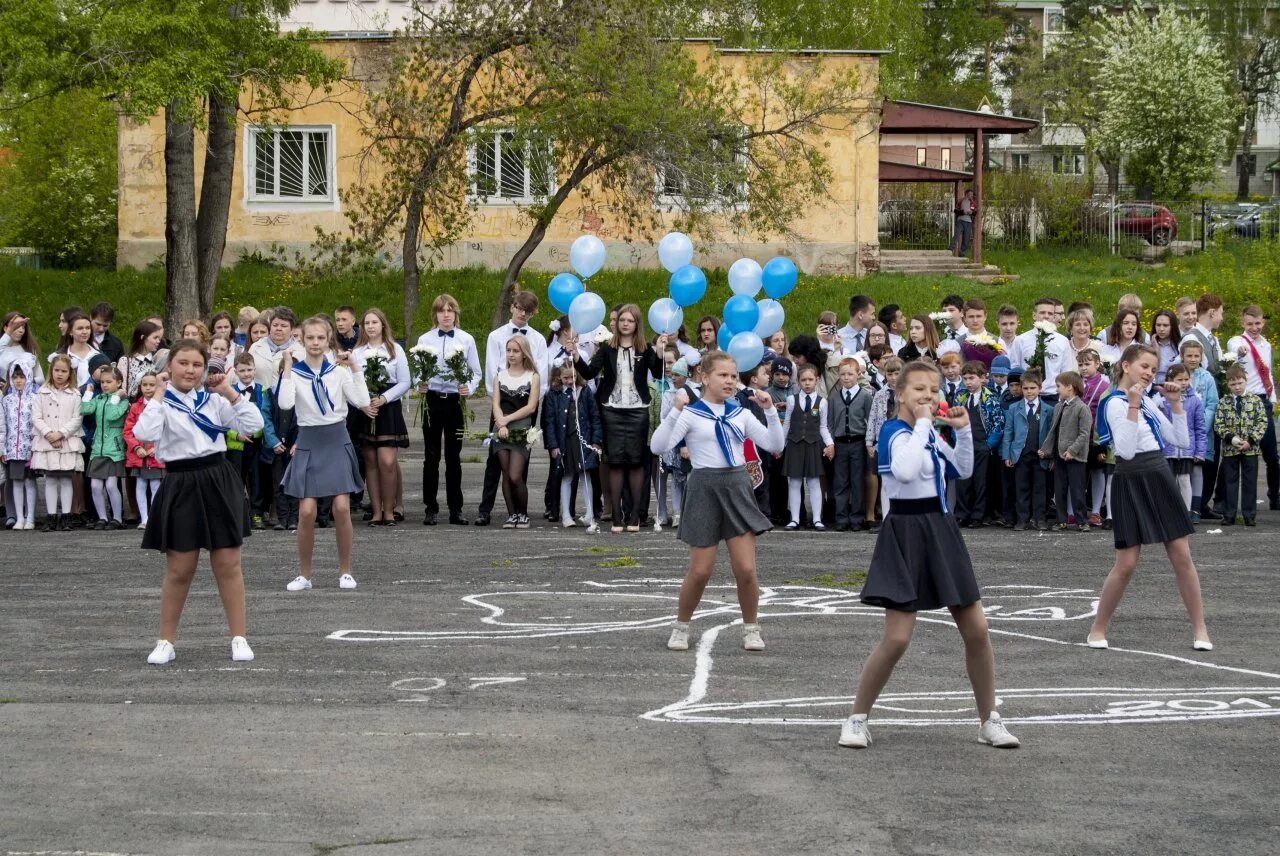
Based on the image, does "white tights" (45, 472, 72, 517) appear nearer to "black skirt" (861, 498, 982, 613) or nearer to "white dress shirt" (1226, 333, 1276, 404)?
"black skirt" (861, 498, 982, 613)

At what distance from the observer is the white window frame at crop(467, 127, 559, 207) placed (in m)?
28.2

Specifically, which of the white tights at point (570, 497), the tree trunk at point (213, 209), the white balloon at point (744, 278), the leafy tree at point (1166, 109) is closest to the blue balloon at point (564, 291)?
the white tights at point (570, 497)

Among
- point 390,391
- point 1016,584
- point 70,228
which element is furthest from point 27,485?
point 70,228

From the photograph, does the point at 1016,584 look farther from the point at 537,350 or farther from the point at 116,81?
the point at 116,81

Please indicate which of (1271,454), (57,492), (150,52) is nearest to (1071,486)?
(1271,454)

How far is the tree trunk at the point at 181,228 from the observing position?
2705 centimetres

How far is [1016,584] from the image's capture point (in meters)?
12.6

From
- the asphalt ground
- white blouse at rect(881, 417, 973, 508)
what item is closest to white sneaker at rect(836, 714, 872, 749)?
the asphalt ground

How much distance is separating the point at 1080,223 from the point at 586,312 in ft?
92.3

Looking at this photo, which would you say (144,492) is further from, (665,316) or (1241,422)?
(1241,422)

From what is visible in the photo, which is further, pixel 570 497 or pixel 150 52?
pixel 150 52

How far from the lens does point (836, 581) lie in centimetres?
1271

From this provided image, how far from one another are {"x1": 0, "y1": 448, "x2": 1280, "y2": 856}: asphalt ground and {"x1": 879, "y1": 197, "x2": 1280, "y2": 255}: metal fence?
89.9ft

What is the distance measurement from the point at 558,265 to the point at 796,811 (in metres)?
28.3
